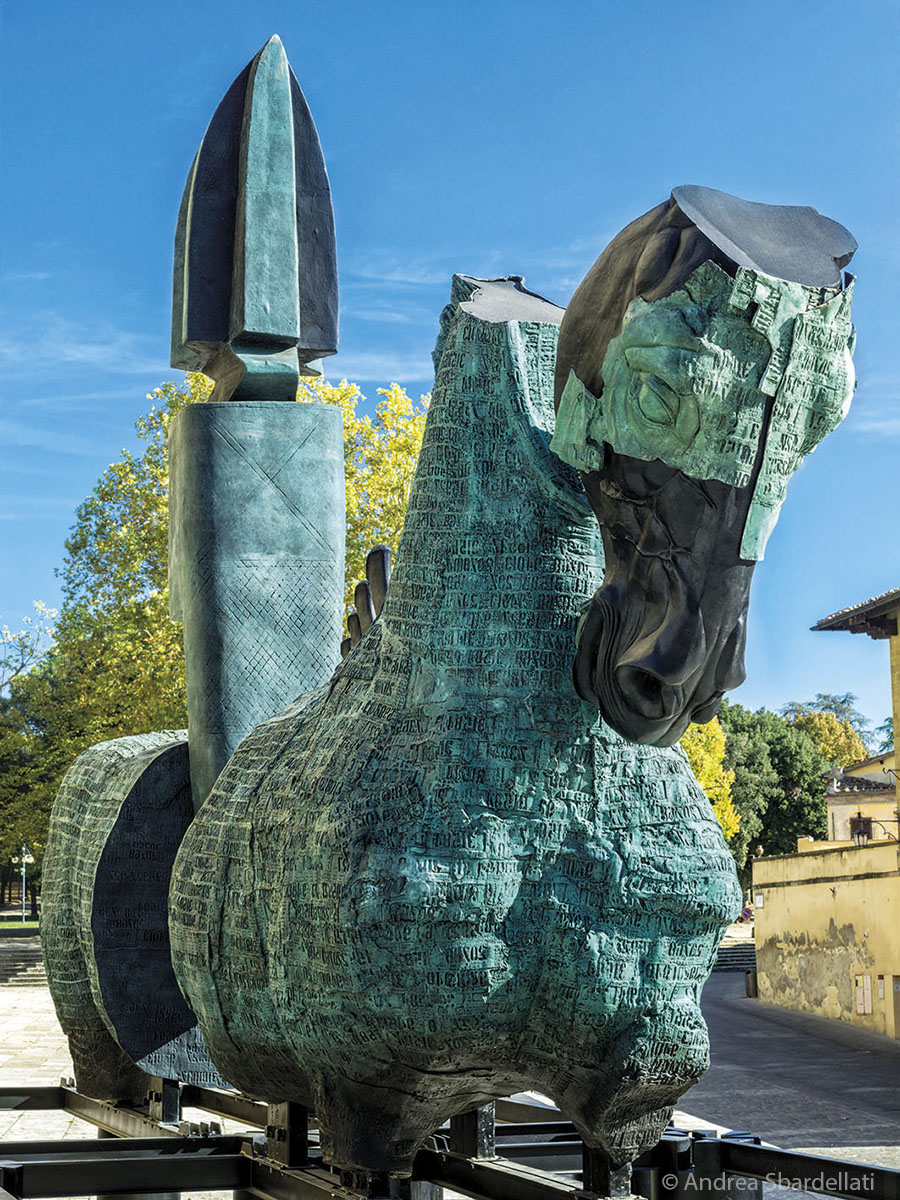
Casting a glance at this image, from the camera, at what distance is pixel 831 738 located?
52000mm

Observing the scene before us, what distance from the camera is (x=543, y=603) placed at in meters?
2.72

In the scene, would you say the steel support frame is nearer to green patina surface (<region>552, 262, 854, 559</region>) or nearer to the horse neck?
the horse neck

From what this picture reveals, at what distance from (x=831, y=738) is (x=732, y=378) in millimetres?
51603

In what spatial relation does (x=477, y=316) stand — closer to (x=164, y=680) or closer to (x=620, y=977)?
(x=620, y=977)

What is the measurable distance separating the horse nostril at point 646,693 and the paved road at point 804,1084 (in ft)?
26.4

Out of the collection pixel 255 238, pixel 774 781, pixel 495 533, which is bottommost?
pixel 495 533

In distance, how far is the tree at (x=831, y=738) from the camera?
50.9m

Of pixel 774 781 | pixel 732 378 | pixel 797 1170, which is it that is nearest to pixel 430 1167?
pixel 797 1170

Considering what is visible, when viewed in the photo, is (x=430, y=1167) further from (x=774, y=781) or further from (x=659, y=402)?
(x=774, y=781)

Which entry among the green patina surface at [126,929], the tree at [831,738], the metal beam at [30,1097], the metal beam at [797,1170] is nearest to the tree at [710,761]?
the metal beam at [30,1097]

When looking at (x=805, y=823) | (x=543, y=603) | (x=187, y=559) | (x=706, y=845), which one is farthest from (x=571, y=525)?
(x=805, y=823)

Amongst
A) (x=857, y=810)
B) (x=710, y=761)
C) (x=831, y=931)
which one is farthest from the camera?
(x=857, y=810)

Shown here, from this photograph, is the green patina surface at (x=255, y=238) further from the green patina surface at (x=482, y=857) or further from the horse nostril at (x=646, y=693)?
the horse nostril at (x=646, y=693)

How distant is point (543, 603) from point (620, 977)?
693 millimetres
